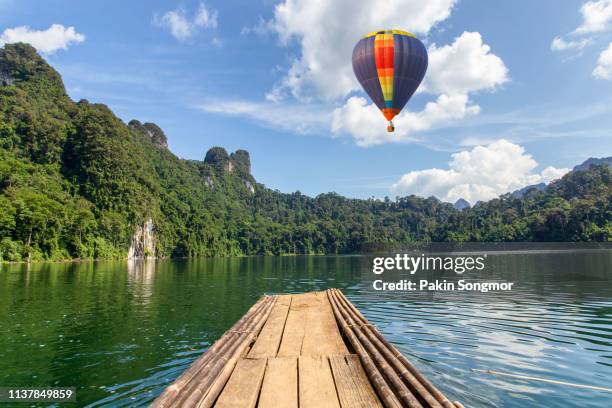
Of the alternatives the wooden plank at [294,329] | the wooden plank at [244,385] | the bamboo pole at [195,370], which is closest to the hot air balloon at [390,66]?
the wooden plank at [294,329]

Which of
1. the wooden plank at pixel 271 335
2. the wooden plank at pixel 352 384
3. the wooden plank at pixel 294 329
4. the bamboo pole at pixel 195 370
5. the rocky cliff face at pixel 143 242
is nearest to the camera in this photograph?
the bamboo pole at pixel 195 370

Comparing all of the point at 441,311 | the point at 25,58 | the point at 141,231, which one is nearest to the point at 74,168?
the point at 141,231

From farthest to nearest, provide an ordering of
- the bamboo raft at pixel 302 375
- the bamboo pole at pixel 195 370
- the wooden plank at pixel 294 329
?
the wooden plank at pixel 294 329, the bamboo raft at pixel 302 375, the bamboo pole at pixel 195 370

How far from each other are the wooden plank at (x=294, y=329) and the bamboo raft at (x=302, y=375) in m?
0.03

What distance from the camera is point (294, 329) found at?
1160 centimetres

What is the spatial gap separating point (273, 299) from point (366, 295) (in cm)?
1306

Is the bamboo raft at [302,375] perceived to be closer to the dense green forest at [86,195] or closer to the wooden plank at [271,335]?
the wooden plank at [271,335]

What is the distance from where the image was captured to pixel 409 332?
1659cm

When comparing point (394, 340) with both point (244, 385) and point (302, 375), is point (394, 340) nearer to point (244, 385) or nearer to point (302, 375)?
point (302, 375)

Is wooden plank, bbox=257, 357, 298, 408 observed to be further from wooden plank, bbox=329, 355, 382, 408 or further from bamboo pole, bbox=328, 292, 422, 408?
bamboo pole, bbox=328, 292, 422, 408

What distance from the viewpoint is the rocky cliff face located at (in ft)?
424

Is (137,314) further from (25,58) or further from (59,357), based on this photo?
(25,58)

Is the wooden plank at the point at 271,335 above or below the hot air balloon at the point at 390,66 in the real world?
below

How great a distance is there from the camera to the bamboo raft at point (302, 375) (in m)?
5.63
